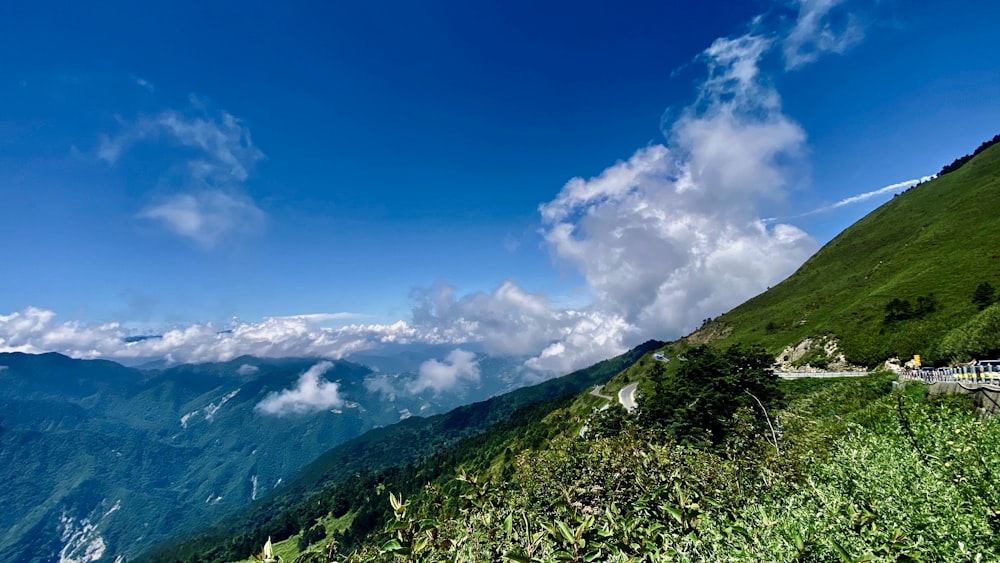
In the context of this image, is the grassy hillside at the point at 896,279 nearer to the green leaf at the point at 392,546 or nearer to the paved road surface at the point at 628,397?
the paved road surface at the point at 628,397

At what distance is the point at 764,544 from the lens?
8.61 m

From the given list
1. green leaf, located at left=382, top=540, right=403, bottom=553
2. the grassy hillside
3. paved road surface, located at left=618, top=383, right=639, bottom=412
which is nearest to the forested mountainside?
green leaf, located at left=382, top=540, right=403, bottom=553

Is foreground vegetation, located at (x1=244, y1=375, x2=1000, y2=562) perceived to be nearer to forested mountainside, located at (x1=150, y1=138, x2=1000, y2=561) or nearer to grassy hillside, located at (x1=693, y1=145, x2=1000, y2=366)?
forested mountainside, located at (x1=150, y1=138, x2=1000, y2=561)

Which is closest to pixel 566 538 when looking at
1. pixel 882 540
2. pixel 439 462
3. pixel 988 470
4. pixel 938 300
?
pixel 882 540

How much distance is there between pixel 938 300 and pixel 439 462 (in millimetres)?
169829

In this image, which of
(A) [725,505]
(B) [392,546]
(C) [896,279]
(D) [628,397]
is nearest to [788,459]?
(A) [725,505]

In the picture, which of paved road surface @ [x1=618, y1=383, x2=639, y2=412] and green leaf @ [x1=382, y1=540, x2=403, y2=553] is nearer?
green leaf @ [x1=382, y1=540, x2=403, y2=553]

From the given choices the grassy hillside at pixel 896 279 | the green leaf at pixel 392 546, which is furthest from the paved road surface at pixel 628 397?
the green leaf at pixel 392 546

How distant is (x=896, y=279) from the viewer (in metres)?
110

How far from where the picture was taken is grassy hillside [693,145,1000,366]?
79688mm

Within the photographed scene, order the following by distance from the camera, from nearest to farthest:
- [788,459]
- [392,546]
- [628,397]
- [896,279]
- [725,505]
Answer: [392,546]
[725,505]
[788,459]
[896,279]
[628,397]

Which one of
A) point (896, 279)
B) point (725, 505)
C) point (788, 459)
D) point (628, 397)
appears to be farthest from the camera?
point (628, 397)

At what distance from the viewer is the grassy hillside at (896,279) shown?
261ft

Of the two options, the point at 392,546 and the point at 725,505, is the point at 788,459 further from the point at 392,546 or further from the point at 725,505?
the point at 392,546
